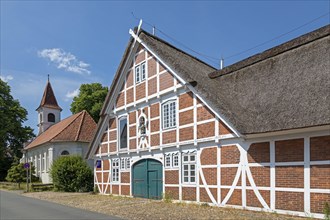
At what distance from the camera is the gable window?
2141 centimetres

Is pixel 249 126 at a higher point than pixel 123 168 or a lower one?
higher

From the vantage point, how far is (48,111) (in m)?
53.8

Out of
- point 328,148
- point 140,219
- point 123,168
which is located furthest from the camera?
point 123,168

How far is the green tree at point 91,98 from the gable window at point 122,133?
26305mm

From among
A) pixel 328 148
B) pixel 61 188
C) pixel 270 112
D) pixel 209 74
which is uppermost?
pixel 209 74

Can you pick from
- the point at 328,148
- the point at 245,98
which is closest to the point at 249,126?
the point at 245,98

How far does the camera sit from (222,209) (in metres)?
13.9

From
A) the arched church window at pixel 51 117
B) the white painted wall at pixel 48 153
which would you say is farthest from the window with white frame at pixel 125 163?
the arched church window at pixel 51 117

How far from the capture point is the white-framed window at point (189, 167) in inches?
637

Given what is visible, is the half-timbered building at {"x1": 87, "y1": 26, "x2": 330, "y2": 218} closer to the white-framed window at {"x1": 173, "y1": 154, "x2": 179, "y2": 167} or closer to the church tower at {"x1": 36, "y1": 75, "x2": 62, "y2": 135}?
the white-framed window at {"x1": 173, "y1": 154, "x2": 179, "y2": 167}

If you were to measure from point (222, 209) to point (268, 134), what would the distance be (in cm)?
352

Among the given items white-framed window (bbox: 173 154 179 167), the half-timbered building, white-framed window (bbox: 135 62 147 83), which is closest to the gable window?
the half-timbered building

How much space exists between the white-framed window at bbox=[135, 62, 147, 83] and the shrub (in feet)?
33.5

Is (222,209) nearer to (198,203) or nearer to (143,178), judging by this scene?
(198,203)
